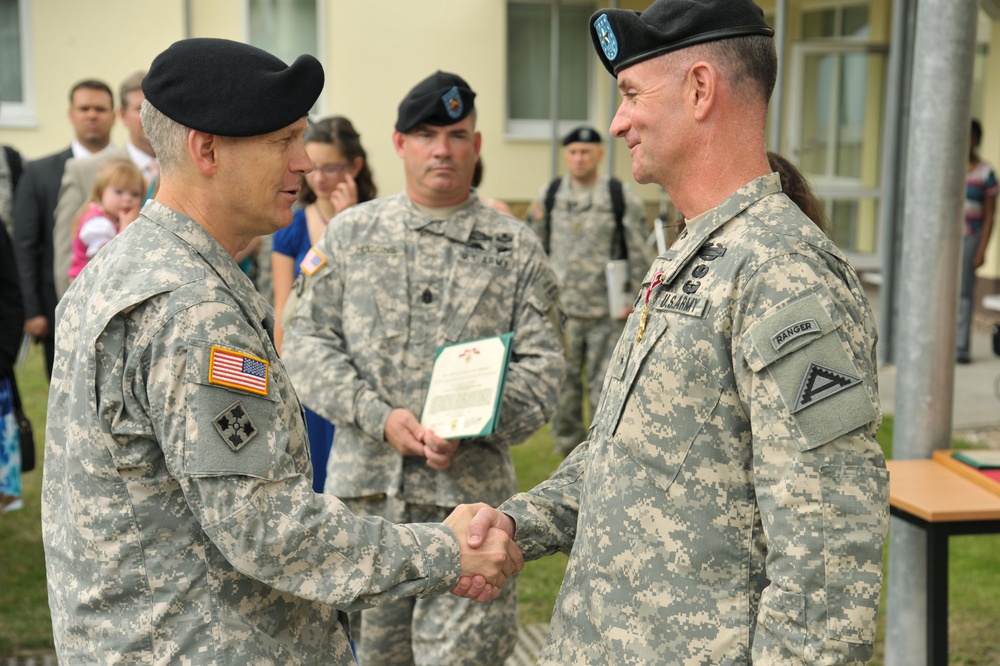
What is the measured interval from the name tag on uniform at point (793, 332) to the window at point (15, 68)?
48.9ft

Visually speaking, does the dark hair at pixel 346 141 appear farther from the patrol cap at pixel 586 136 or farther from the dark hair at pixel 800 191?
the patrol cap at pixel 586 136

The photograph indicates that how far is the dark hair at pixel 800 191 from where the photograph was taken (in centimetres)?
277

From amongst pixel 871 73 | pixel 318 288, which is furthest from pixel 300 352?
pixel 871 73

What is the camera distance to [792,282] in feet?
6.18

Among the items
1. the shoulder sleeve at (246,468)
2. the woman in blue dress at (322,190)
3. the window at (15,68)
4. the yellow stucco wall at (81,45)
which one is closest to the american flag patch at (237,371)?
the shoulder sleeve at (246,468)

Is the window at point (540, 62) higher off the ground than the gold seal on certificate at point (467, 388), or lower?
higher

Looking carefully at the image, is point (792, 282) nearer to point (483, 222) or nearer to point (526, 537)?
point (526, 537)

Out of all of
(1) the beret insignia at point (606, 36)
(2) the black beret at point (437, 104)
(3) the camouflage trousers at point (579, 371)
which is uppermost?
(1) the beret insignia at point (606, 36)

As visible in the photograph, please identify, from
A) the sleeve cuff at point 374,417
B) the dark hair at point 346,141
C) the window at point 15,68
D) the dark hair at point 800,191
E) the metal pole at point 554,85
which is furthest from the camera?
the window at point 15,68

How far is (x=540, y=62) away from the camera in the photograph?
16484 millimetres

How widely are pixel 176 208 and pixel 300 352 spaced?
1.60 m

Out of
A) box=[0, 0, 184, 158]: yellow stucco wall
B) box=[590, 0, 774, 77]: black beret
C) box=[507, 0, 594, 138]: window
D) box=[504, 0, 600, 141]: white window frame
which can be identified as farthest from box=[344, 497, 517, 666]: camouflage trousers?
box=[507, 0, 594, 138]: window

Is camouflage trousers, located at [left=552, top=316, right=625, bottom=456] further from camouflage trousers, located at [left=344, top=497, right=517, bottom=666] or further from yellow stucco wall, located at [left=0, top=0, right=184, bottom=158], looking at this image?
yellow stucco wall, located at [left=0, top=0, right=184, bottom=158]

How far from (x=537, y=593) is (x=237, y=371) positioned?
376 cm
